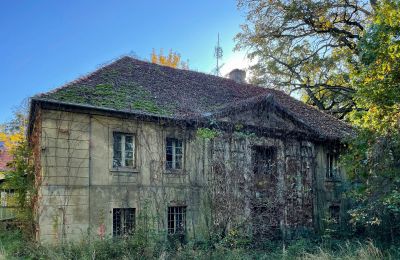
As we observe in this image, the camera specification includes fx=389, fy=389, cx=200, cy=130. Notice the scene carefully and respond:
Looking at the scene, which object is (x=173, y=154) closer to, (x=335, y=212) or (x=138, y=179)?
(x=138, y=179)

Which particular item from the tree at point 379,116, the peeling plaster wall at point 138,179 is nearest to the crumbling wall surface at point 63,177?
the peeling plaster wall at point 138,179

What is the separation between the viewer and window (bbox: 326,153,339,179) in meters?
20.1

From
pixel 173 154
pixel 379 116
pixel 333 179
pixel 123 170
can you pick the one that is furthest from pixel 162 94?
pixel 333 179

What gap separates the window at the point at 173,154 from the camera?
1520 centimetres

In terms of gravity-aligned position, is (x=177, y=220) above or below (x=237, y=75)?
below

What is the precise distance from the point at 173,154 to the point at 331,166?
9442 millimetres

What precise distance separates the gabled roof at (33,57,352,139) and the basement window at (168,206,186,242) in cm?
363

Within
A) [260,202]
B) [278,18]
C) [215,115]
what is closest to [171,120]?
[215,115]

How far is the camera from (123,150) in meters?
14.4

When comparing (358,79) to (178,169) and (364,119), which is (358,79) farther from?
(178,169)

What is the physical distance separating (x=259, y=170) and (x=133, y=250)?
5.13 meters

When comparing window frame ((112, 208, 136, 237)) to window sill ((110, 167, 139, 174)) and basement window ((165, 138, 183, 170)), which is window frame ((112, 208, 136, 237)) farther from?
basement window ((165, 138, 183, 170))

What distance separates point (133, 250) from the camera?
11.0 metres

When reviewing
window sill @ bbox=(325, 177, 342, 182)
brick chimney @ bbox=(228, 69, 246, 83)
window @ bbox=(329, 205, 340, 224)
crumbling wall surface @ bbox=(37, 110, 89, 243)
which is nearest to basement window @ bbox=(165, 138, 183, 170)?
crumbling wall surface @ bbox=(37, 110, 89, 243)
